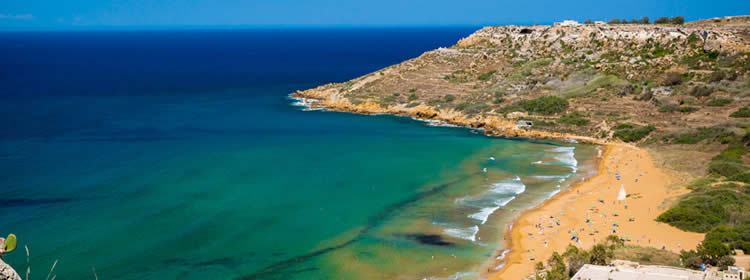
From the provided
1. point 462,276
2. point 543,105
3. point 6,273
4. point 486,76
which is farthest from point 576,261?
point 486,76

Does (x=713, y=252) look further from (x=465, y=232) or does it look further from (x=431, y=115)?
(x=431, y=115)

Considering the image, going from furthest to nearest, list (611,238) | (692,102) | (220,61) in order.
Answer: (220,61)
(692,102)
(611,238)

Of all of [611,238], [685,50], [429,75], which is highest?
[685,50]

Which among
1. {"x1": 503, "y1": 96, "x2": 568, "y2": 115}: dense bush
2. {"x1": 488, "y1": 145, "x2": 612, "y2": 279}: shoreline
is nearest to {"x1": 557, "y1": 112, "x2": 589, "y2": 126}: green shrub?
{"x1": 503, "y1": 96, "x2": 568, "y2": 115}: dense bush

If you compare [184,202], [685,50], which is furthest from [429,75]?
[184,202]

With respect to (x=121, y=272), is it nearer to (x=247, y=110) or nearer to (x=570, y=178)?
(x=570, y=178)

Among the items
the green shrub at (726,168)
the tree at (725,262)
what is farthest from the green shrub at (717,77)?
the tree at (725,262)
